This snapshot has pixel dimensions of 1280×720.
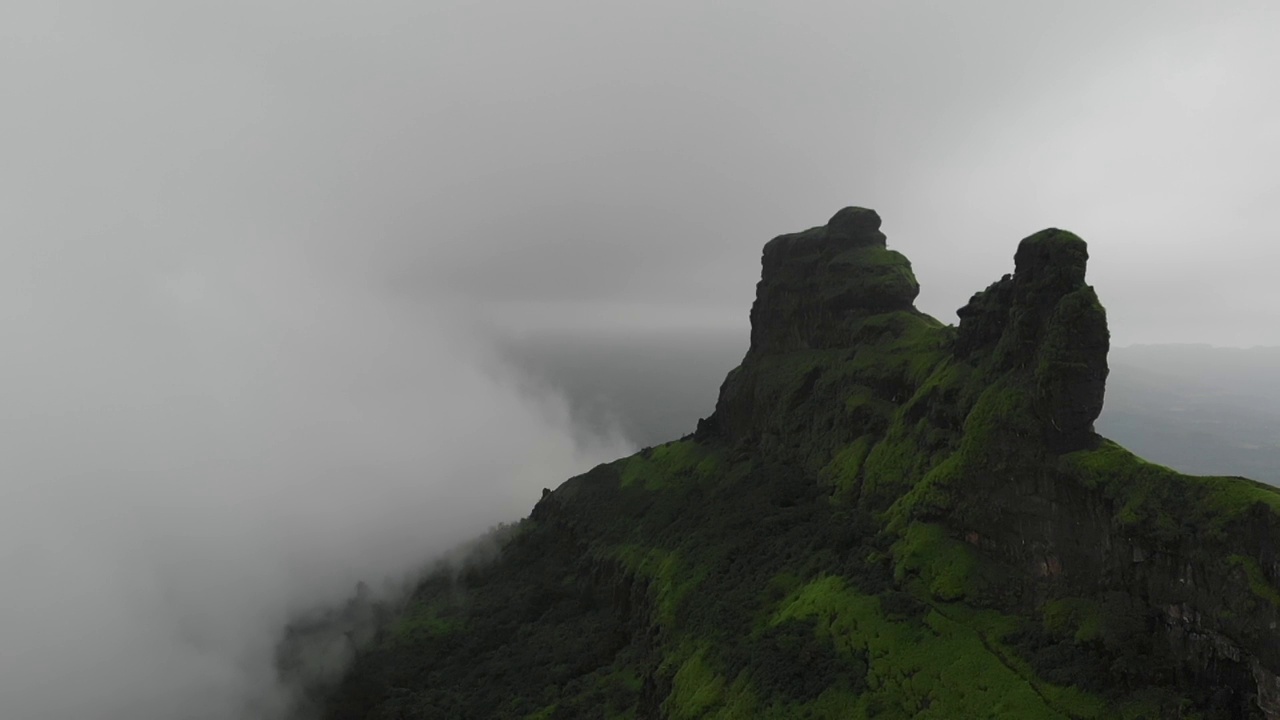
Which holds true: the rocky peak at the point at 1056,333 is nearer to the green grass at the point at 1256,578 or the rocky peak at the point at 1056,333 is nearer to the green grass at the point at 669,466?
the green grass at the point at 1256,578

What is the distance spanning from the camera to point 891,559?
59312mm

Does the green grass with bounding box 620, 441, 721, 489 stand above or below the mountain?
above

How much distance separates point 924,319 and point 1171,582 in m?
56.2

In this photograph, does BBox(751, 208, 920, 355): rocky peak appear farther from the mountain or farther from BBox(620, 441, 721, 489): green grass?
BBox(620, 441, 721, 489): green grass

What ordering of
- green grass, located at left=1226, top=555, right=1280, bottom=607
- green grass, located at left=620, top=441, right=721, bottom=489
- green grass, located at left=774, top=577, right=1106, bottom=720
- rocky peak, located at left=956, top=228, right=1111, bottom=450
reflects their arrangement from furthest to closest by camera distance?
green grass, located at left=620, top=441, right=721, bottom=489
rocky peak, located at left=956, top=228, right=1111, bottom=450
green grass, located at left=774, top=577, right=1106, bottom=720
green grass, located at left=1226, top=555, right=1280, bottom=607

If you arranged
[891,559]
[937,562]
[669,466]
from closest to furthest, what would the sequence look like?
[937,562] → [891,559] → [669,466]

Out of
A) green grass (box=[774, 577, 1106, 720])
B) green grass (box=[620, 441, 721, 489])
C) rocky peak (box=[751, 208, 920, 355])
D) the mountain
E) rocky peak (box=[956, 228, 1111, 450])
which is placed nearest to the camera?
the mountain

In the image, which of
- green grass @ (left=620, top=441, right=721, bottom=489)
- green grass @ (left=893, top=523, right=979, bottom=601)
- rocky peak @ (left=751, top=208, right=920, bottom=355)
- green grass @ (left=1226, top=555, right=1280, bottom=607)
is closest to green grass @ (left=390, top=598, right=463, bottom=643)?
green grass @ (left=620, top=441, right=721, bottom=489)

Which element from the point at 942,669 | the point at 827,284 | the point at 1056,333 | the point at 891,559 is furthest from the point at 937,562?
the point at 827,284

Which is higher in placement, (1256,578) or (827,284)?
(827,284)

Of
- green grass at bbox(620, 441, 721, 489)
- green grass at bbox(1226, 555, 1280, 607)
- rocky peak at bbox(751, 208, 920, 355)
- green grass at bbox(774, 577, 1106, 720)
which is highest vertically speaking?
rocky peak at bbox(751, 208, 920, 355)

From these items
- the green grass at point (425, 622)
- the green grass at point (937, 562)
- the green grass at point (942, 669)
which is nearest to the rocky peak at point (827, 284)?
the green grass at point (937, 562)

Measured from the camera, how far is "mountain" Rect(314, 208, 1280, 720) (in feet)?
129

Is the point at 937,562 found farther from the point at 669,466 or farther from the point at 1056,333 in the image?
the point at 669,466
